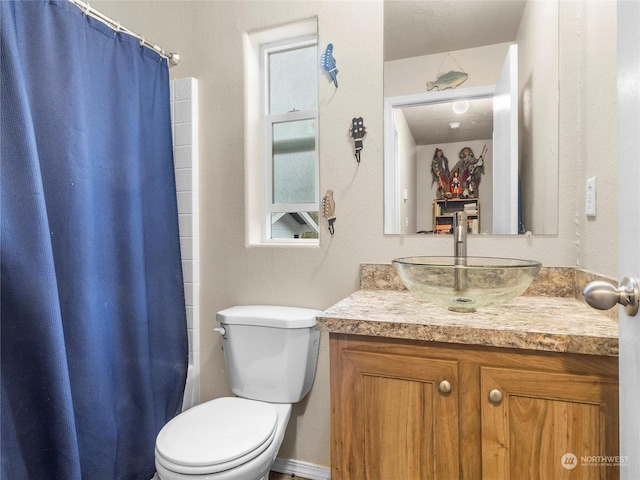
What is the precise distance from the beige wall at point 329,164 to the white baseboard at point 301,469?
0.02m

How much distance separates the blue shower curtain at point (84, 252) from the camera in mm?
1071

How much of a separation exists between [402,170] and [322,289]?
1.98 ft

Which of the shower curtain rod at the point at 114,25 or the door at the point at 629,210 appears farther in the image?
the shower curtain rod at the point at 114,25

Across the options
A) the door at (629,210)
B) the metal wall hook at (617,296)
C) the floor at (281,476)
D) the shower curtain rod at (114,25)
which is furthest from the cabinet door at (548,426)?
the shower curtain rod at (114,25)

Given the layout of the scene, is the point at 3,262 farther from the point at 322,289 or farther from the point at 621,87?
the point at 621,87

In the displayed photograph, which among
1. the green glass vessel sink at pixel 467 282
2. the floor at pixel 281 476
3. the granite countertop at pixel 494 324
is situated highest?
the green glass vessel sink at pixel 467 282

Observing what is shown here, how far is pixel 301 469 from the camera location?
161 cm

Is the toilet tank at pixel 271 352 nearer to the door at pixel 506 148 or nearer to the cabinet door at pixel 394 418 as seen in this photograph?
the cabinet door at pixel 394 418

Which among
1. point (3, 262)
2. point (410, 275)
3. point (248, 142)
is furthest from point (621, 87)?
point (3, 262)

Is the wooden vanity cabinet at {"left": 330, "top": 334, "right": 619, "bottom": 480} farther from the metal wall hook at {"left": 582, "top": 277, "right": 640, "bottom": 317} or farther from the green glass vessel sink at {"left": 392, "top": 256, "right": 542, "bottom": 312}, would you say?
the metal wall hook at {"left": 582, "top": 277, "right": 640, "bottom": 317}

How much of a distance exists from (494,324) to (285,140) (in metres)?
1.27

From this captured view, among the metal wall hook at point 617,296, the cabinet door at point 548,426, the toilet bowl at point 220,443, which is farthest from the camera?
the toilet bowl at point 220,443

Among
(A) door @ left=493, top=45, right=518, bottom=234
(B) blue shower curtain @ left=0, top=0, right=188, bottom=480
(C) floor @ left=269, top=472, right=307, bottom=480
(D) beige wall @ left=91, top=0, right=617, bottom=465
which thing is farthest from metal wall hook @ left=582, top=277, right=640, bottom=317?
(C) floor @ left=269, top=472, right=307, bottom=480

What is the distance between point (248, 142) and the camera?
1709 millimetres
